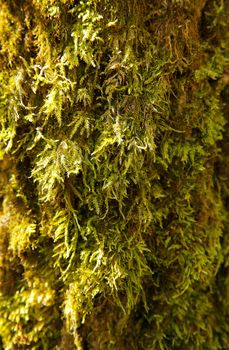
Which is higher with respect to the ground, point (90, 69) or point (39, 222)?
point (90, 69)

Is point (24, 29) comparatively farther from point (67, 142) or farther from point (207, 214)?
point (207, 214)

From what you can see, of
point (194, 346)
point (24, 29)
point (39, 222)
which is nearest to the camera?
point (24, 29)

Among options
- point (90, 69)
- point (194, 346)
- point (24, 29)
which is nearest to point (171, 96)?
point (90, 69)

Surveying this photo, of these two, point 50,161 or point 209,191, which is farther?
point 209,191

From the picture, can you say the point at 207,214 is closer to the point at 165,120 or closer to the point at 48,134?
the point at 165,120

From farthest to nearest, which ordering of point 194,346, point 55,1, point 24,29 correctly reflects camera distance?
point 194,346
point 24,29
point 55,1

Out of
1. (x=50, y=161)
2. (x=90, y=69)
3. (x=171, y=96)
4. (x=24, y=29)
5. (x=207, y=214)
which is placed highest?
(x=24, y=29)

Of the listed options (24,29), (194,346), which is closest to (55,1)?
(24,29)
